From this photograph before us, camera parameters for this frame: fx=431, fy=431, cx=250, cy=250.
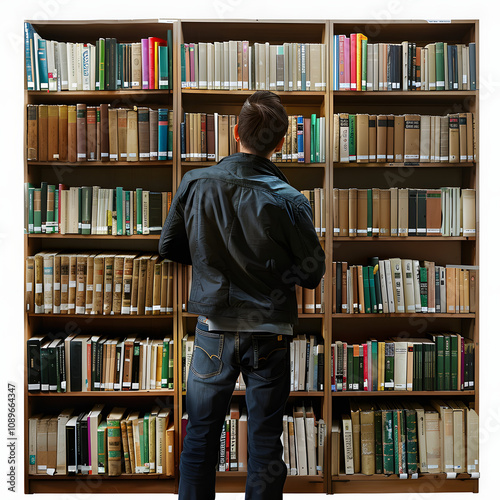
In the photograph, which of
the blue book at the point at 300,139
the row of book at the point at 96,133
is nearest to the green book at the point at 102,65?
the row of book at the point at 96,133

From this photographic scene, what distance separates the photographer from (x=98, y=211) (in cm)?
237

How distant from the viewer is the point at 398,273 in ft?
7.88

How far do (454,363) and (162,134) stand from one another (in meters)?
2.04

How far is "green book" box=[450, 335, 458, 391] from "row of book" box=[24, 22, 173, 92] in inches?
82.3

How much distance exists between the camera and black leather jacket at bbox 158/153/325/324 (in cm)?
151

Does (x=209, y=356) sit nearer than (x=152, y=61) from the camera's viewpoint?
Yes

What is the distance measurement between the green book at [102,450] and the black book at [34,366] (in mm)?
415

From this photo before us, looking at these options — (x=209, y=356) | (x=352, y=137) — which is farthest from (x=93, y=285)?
(x=352, y=137)

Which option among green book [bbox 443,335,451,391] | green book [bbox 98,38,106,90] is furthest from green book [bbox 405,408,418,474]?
green book [bbox 98,38,106,90]

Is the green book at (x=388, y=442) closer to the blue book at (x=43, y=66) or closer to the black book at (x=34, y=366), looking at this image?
the black book at (x=34, y=366)

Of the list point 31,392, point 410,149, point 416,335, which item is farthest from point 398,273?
point 31,392

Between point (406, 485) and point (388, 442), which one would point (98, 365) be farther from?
point (406, 485)

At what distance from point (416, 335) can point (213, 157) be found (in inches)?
62.7

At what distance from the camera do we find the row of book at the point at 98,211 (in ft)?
7.73
